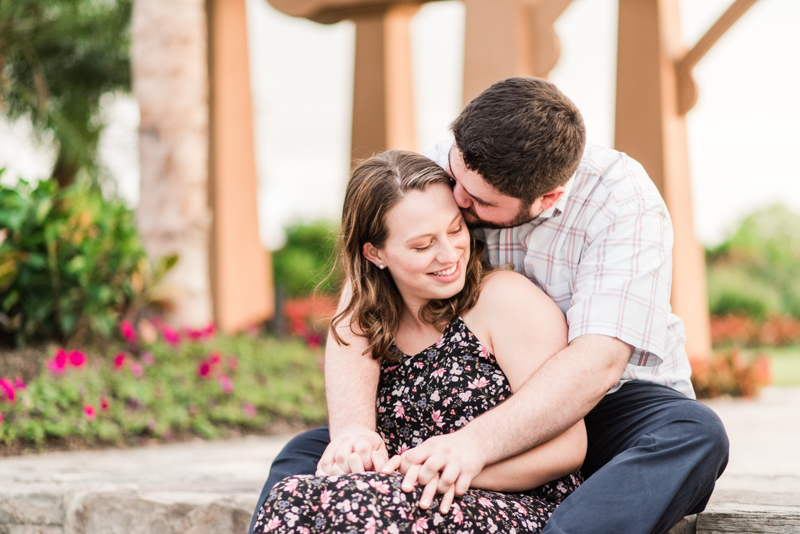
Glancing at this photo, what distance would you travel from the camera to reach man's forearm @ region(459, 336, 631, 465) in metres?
1.81

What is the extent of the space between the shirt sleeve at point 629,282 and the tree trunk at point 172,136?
4.26 metres

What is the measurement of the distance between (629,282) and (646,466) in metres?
0.48

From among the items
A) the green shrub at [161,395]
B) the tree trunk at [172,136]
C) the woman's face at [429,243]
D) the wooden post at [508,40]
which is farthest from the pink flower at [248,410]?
the woman's face at [429,243]

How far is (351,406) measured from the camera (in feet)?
6.74

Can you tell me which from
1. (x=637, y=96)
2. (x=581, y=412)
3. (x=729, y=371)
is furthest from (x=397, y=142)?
(x=581, y=412)

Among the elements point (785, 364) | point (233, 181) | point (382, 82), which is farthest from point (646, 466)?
point (785, 364)

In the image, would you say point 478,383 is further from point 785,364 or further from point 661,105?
point 785,364

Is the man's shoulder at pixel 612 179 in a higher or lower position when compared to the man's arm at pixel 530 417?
higher

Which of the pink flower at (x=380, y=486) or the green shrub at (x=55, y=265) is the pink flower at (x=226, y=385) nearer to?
the green shrub at (x=55, y=265)

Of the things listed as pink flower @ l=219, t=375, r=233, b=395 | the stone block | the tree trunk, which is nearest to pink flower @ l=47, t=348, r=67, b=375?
pink flower @ l=219, t=375, r=233, b=395

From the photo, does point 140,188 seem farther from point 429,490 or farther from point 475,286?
point 429,490

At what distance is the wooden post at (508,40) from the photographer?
465 centimetres

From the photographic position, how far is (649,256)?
200 centimetres

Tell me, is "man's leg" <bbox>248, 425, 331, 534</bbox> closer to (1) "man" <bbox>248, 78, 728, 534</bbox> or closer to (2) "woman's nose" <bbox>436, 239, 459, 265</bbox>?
(1) "man" <bbox>248, 78, 728, 534</bbox>
